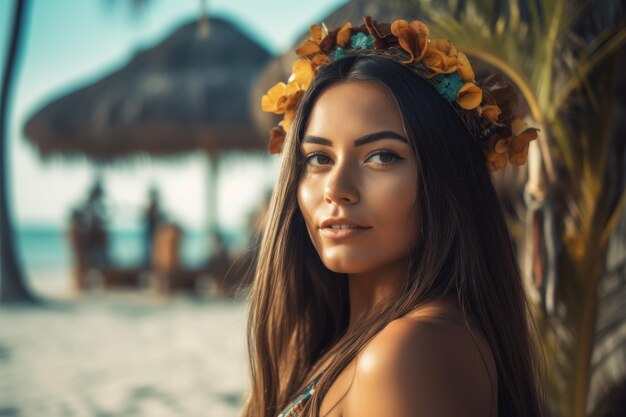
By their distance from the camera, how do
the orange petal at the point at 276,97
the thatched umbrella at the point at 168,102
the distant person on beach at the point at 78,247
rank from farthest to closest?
the thatched umbrella at the point at 168,102, the distant person on beach at the point at 78,247, the orange petal at the point at 276,97

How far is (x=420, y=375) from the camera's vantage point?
1.00 m

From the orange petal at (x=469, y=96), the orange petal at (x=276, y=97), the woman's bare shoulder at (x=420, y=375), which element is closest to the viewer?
the woman's bare shoulder at (x=420, y=375)

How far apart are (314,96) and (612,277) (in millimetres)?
1903

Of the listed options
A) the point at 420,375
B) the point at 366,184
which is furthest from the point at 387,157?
the point at 420,375

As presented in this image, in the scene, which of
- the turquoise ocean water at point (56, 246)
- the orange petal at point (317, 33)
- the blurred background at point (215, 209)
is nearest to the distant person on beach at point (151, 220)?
the blurred background at point (215, 209)

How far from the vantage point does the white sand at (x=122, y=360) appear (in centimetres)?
458

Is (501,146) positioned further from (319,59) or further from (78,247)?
(78,247)

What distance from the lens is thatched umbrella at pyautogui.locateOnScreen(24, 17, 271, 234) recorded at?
36.2ft

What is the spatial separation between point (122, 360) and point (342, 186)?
517cm

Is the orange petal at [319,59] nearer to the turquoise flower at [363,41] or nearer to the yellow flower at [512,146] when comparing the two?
the turquoise flower at [363,41]

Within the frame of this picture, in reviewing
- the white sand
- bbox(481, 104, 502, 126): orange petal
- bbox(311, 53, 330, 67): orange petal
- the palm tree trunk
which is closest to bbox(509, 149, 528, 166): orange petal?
bbox(481, 104, 502, 126): orange petal

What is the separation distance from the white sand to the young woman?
5.18ft

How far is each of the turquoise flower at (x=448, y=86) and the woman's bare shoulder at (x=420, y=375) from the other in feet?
1.50

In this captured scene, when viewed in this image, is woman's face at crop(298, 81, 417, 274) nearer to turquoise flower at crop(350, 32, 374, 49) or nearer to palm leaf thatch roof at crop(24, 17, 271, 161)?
turquoise flower at crop(350, 32, 374, 49)
